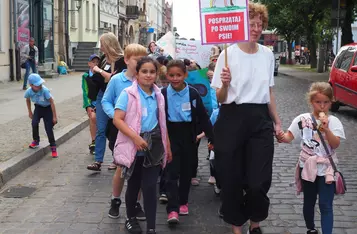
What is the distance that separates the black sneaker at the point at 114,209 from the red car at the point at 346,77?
8474mm

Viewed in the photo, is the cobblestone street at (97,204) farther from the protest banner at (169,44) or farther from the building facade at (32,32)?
the building facade at (32,32)

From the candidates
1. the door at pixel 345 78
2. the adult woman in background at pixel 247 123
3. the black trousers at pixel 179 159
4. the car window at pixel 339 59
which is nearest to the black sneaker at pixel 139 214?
the black trousers at pixel 179 159

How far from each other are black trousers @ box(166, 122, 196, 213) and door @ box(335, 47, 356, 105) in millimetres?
8320

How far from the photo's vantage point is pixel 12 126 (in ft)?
32.3

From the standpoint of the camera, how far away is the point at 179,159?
4949 mm

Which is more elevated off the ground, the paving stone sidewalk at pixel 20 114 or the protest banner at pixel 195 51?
the protest banner at pixel 195 51

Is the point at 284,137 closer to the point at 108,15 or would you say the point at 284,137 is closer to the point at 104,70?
the point at 104,70

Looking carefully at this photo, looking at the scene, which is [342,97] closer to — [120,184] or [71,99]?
[71,99]

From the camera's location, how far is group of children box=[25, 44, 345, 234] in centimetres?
412

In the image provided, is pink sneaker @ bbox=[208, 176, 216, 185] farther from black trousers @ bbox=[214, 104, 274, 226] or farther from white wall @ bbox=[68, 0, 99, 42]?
white wall @ bbox=[68, 0, 99, 42]

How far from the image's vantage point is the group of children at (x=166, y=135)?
13.5ft

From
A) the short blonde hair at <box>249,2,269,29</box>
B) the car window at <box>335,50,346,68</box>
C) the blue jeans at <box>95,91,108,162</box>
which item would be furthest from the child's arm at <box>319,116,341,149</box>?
the car window at <box>335,50,346,68</box>

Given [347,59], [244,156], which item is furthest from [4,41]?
[244,156]

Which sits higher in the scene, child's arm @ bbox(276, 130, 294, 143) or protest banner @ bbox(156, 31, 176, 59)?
protest banner @ bbox(156, 31, 176, 59)
